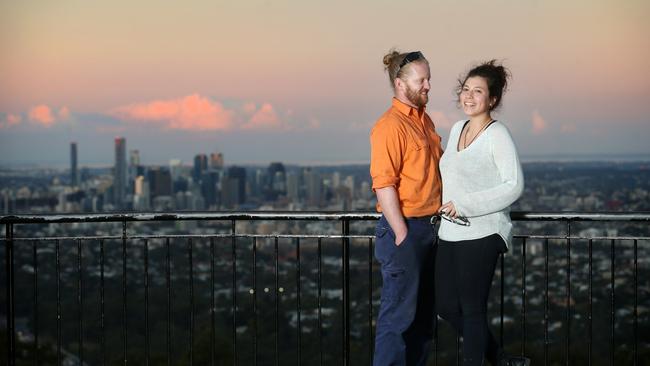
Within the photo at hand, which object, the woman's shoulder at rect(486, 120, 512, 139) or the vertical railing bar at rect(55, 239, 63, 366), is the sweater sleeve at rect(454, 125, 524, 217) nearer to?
the woman's shoulder at rect(486, 120, 512, 139)

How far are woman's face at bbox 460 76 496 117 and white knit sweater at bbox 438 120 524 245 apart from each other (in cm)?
9

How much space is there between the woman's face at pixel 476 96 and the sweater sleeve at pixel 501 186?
0.13 meters

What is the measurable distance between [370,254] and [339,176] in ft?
82.1

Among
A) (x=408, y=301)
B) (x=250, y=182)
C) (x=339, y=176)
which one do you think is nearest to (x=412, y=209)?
(x=408, y=301)

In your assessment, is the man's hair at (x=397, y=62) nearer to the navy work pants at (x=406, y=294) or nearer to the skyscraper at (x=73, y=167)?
the navy work pants at (x=406, y=294)

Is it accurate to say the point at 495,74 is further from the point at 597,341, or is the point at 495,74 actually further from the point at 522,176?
the point at 597,341

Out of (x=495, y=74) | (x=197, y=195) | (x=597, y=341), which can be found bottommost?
(x=597, y=341)

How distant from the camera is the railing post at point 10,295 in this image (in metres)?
4.99

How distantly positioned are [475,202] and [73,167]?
1504 inches

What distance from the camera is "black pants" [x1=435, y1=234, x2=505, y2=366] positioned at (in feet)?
12.3

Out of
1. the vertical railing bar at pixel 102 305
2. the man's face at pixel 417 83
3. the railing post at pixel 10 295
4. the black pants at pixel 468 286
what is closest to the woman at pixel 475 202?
the black pants at pixel 468 286

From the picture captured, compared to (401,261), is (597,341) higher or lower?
lower

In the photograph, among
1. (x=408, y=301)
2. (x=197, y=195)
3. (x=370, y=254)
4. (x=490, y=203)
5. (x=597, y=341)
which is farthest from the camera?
(x=197, y=195)

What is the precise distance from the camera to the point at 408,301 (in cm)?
392
